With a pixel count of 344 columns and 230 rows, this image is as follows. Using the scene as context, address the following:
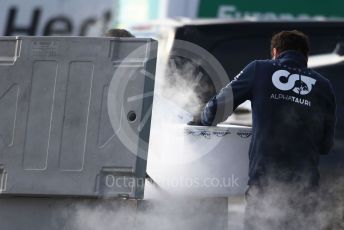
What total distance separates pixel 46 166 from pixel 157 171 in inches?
25.5

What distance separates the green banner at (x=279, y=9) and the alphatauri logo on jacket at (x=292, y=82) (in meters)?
11.8

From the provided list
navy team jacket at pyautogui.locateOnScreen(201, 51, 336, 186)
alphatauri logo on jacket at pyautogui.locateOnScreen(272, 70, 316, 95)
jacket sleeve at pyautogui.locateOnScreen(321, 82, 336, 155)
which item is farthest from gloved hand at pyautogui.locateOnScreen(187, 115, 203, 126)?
jacket sleeve at pyautogui.locateOnScreen(321, 82, 336, 155)

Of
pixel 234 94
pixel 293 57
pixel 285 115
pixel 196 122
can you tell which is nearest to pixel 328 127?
pixel 285 115

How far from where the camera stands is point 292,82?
16.2 feet

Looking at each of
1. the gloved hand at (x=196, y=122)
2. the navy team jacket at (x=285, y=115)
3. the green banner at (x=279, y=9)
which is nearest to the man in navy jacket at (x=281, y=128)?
the navy team jacket at (x=285, y=115)

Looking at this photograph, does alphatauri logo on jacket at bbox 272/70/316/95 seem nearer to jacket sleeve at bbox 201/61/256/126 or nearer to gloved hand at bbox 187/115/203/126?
jacket sleeve at bbox 201/61/256/126

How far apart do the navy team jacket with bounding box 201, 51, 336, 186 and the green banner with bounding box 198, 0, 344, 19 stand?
1178 cm

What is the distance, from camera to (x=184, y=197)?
502cm

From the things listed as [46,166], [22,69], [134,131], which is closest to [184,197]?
[134,131]

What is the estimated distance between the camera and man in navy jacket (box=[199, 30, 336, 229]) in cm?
485

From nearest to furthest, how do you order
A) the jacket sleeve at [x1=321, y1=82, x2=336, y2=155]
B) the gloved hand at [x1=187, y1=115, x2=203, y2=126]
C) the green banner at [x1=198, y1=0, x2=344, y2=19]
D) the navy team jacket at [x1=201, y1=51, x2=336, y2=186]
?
the navy team jacket at [x1=201, y1=51, x2=336, y2=186]
the jacket sleeve at [x1=321, y1=82, x2=336, y2=155]
the gloved hand at [x1=187, y1=115, x2=203, y2=126]
the green banner at [x1=198, y1=0, x2=344, y2=19]

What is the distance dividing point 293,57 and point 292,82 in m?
0.17

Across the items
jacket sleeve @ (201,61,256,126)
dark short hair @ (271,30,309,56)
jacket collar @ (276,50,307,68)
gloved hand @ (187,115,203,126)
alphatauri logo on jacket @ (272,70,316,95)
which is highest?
dark short hair @ (271,30,309,56)

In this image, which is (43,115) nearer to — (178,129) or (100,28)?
(178,129)
